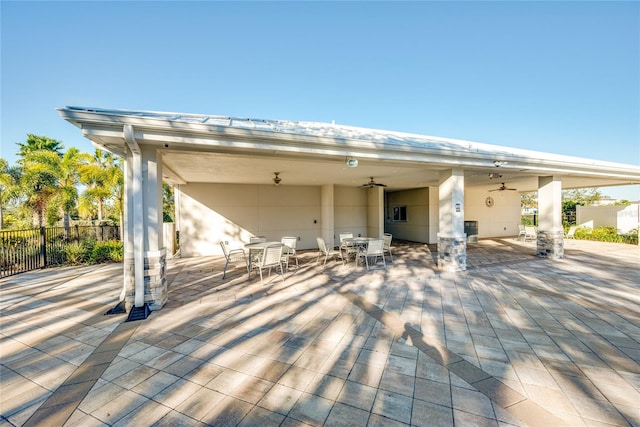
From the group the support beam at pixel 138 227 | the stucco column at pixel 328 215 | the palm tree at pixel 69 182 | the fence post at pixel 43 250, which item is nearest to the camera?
the support beam at pixel 138 227

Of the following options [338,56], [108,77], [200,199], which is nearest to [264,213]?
[200,199]

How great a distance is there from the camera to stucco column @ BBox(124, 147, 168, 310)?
12.9 feet

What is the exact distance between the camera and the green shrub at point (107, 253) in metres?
7.86

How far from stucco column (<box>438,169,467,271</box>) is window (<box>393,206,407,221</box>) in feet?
21.8

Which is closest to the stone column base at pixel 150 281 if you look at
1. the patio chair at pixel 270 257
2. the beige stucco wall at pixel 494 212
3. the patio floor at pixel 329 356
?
the patio floor at pixel 329 356

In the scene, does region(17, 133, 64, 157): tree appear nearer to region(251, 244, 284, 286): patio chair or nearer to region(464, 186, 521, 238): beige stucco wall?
region(251, 244, 284, 286): patio chair

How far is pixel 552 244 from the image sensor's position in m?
7.88

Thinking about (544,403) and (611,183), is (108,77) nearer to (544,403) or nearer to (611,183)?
(544,403)

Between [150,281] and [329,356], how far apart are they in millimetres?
3091

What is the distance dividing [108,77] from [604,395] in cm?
1153

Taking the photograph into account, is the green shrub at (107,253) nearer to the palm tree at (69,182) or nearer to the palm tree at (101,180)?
the palm tree at (101,180)

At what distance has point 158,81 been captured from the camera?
→ 8867mm

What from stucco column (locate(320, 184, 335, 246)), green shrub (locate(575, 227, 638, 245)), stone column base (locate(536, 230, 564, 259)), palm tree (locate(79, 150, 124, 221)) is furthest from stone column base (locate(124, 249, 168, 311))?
green shrub (locate(575, 227, 638, 245))

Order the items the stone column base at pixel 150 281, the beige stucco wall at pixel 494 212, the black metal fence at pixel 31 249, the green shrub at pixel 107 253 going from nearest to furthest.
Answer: the stone column base at pixel 150 281 → the black metal fence at pixel 31 249 → the green shrub at pixel 107 253 → the beige stucco wall at pixel 494 212
